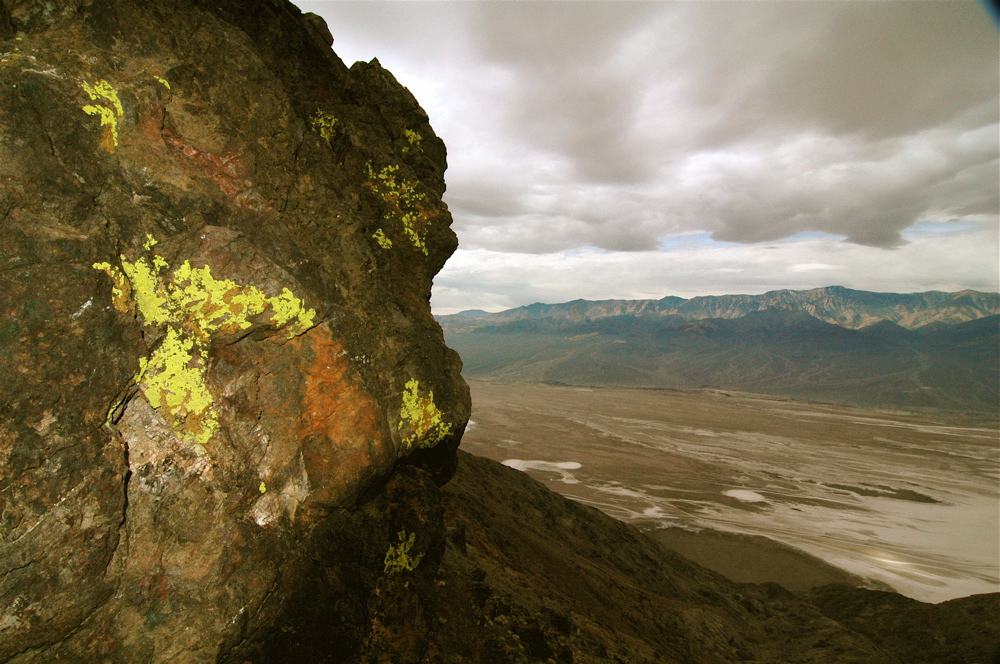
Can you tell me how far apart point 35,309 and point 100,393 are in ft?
2.43

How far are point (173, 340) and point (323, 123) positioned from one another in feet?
10.8

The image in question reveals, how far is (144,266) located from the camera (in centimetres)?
384

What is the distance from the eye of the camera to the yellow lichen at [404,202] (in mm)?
6000

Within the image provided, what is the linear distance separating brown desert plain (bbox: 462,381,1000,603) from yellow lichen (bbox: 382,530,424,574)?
58.7ft

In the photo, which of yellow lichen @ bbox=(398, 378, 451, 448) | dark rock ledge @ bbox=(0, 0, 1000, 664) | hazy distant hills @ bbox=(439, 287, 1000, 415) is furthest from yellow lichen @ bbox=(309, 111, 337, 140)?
hazy distant hills @ bbox=(439, 287, 1000, 415)

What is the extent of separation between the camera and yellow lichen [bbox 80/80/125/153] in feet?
12.6

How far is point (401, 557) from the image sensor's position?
16.5 ft

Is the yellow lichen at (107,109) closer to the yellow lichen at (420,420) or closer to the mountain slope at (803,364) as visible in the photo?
the yellow lichen at (420,420)

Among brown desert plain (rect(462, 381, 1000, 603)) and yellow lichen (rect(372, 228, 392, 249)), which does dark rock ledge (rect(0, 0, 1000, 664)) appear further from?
brown desert plain (rect(462, 381, 1000, 603))

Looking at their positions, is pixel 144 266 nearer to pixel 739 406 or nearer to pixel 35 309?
pixel 35 309

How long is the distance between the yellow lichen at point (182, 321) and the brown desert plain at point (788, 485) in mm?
20517

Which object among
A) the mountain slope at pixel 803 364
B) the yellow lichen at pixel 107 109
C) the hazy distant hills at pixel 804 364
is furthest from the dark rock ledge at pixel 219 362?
the hazy distant hills at pixel 804 364

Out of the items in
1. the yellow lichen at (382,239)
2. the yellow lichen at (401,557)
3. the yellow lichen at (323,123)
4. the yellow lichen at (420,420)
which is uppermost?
the yellow lichen at (323,123)

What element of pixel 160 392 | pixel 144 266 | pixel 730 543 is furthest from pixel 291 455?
pixel 730 543
